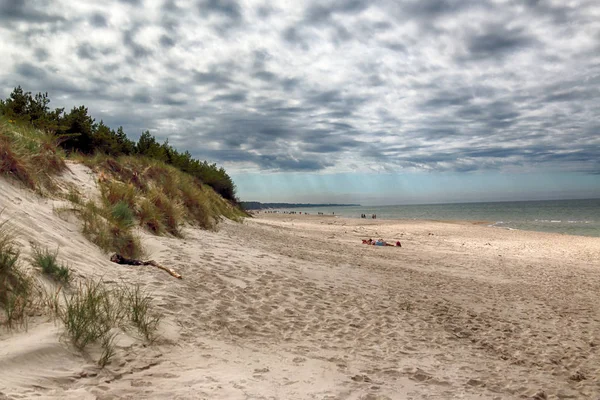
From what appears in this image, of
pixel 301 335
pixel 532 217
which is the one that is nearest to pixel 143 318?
pixel 301 335

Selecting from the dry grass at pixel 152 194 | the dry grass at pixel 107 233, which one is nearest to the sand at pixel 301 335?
the dry grass at pixel 107 233

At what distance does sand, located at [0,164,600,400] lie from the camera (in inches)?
133

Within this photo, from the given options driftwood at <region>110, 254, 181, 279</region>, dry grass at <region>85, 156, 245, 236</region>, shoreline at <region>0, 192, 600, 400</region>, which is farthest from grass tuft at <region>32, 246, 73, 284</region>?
dry grass at <region>85, 156, 245, 236</region>

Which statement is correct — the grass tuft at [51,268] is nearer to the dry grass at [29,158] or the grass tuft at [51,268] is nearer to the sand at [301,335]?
the sand at [301,335]

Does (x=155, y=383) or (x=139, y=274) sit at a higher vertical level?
(x=139, y=274)

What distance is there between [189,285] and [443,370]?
11.7 feet

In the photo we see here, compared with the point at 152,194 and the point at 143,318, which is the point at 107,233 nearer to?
the point at 143,318

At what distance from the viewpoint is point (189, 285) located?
20.0ft

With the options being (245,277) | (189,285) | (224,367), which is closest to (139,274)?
(189,285)

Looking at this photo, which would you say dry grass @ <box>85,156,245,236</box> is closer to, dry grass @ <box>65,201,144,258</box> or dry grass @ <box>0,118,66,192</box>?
dry grass @ <box>0,118,66,192</box>

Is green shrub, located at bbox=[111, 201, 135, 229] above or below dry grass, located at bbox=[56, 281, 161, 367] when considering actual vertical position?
above

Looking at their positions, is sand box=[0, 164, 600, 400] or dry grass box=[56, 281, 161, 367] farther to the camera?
dry grass box=[56, 281, 161, 367]

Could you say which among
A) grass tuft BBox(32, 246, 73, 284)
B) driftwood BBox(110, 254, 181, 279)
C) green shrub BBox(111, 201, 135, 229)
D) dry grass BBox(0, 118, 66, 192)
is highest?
dry grass BBox(0, 118, 66, 192)

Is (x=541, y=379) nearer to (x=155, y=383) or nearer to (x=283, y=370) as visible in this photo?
(x=283, y=370)
